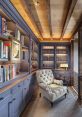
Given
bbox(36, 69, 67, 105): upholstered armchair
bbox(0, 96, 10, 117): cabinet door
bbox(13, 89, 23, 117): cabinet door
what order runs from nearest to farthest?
1. bbox(0, 96, 10, 117): cabinet door
2. bbox(13, 89, 23, 117): cabinet door
3. bbox(36, 69, 67, 105): upholstered armchair

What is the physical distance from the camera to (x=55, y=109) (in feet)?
13.7

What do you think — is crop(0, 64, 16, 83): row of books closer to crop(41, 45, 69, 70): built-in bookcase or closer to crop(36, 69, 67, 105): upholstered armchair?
crop(36, 69, 67, 105): upholstered armchair

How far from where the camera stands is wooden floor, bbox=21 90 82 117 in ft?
12.3

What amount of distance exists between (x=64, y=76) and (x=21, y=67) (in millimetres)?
3627

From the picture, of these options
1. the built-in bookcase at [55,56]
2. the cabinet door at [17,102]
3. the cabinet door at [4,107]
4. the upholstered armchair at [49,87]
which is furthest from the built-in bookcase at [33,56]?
the cabinet door at [4,107]

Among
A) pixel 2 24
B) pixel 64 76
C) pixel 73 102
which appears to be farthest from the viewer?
pixel 64 76

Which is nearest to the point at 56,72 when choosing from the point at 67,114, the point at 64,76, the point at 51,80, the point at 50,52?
the point at 64,76

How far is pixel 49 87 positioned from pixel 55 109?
985 millimetres

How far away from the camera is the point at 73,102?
4828 millimetres

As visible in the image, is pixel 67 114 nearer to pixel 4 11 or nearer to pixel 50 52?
pixel 4 11

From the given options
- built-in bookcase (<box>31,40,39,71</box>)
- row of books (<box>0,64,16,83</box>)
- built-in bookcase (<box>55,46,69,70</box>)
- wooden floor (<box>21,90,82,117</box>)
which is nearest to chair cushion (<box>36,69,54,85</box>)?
built-in bookcase (<box>31,40,39,71</box>)

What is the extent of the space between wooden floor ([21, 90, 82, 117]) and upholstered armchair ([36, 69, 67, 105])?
231 mm

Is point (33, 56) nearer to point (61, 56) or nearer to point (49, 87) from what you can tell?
point (49, 87)

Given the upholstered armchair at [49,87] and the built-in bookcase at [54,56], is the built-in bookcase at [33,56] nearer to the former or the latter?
the upholstered armchair at [49,87]
